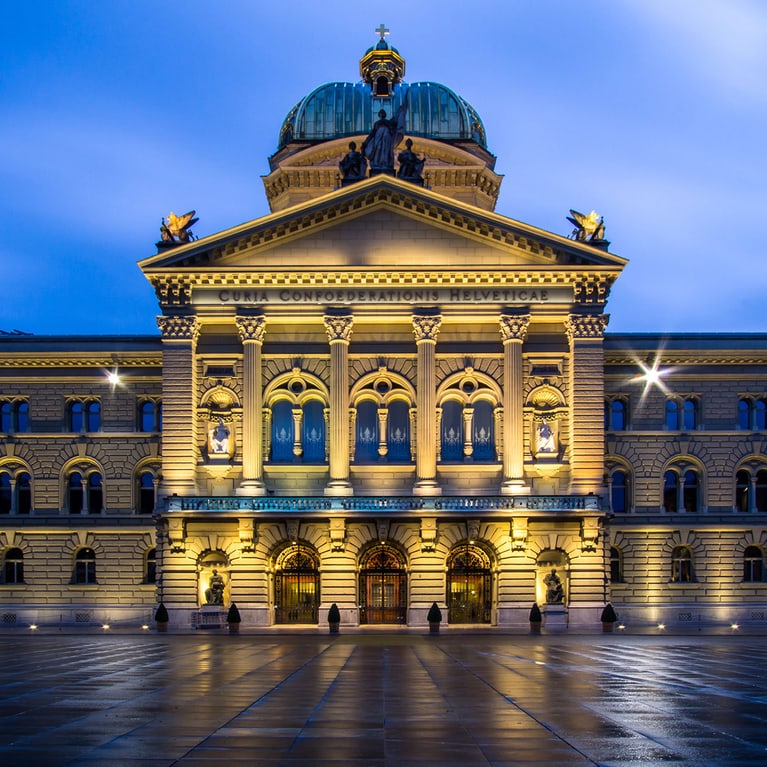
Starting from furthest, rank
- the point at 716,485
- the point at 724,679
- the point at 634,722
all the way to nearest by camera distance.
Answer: the point at 716,485
the point at 724,679
the point at 634,722

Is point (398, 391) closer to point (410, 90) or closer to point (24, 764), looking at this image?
point (410, 90)

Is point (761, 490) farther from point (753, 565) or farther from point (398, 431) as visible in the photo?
point (398, 431)

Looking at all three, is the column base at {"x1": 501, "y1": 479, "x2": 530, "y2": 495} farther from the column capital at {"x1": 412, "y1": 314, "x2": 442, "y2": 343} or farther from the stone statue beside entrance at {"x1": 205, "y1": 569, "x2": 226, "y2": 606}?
the stone statue beside entrance at {"x1": 205, "y1": 569, "x2": 226, "y2": 606}

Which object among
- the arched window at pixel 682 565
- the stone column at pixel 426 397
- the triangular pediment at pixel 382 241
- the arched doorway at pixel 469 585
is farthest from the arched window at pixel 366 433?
the arched window at pixel 682 565

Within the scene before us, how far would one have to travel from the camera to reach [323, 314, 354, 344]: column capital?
63844 millimetres

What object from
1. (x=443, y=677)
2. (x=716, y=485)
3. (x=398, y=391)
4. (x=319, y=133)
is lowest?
(x=443, y=677)

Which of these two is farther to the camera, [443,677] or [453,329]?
[453,329]

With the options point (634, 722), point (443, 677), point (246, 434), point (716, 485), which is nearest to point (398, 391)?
point (246, 434)

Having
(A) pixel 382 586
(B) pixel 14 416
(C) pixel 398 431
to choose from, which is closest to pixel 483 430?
(C) pixel 398 431

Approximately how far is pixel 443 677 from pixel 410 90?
63.6 meters

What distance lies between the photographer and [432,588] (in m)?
61.9

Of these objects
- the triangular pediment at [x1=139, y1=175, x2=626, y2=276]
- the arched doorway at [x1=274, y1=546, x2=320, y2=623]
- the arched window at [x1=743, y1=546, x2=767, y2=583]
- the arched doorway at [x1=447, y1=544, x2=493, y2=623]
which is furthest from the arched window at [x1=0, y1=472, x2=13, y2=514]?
the arched window at [x1=743, y1=546, x2=767, y2=583]

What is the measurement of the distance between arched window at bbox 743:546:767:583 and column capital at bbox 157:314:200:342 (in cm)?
3447

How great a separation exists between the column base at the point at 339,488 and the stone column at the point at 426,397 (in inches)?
139
